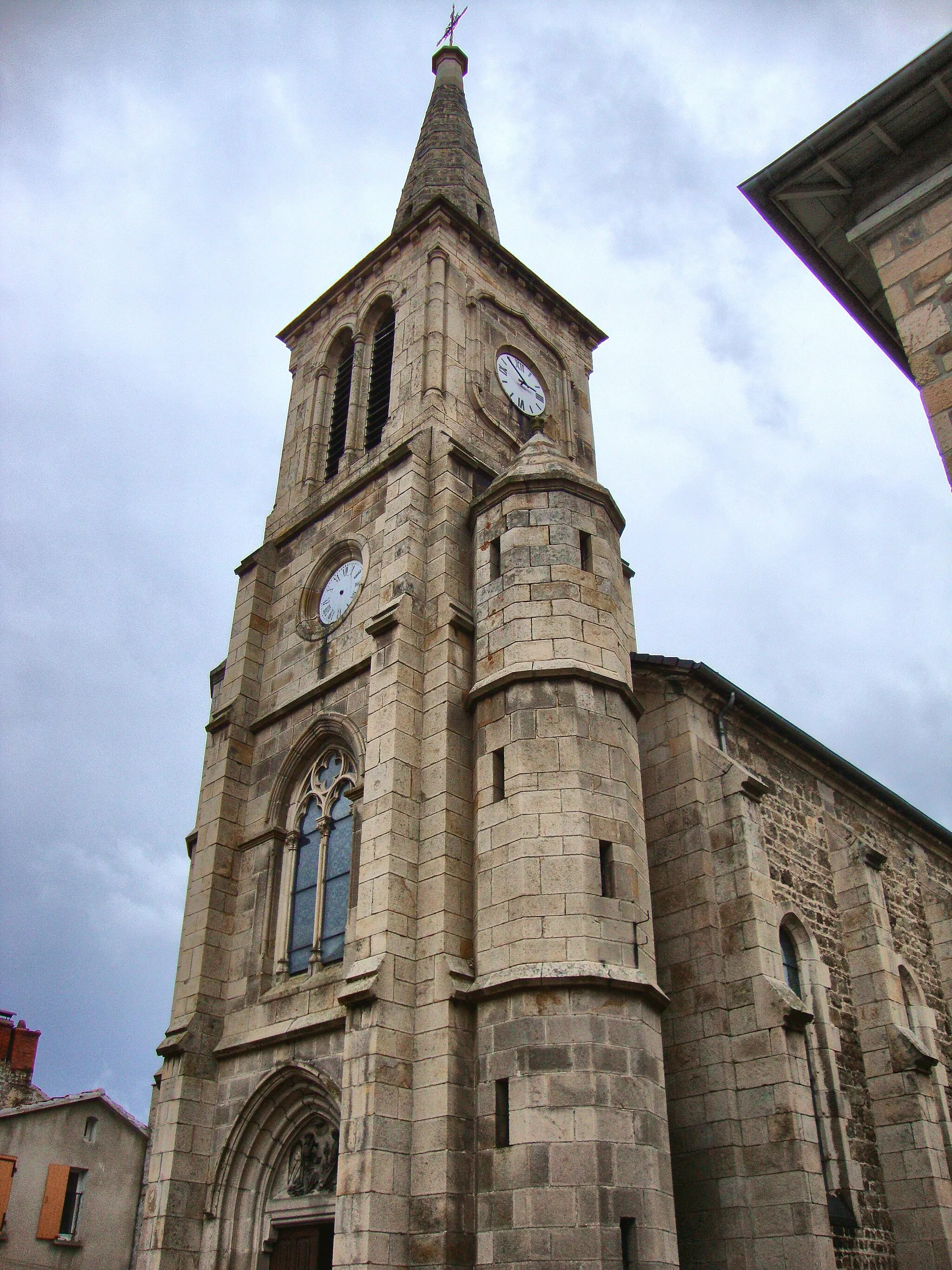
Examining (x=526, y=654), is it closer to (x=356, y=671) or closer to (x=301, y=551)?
(x=356, y=671)

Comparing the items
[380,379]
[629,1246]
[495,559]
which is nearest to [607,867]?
[629,1246]

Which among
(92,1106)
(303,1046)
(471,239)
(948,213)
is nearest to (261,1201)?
(303,1046)

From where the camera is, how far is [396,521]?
53.9ft

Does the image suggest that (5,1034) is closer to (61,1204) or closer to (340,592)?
(61,1204)

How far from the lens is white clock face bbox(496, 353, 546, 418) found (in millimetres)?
20578

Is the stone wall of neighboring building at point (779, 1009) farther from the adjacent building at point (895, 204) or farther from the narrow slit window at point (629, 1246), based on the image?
the adjacent building at point (895, 204)

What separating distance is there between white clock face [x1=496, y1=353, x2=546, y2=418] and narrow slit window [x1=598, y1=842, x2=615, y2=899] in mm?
10218

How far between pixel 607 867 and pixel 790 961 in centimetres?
484

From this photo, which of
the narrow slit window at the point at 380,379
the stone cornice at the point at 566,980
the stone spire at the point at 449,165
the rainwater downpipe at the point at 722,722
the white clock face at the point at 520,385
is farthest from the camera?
the stone spire at the point at 449,165

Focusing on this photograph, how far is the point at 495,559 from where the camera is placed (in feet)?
50.5

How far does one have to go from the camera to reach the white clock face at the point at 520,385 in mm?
20578

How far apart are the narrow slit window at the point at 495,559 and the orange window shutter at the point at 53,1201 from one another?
16.0 m

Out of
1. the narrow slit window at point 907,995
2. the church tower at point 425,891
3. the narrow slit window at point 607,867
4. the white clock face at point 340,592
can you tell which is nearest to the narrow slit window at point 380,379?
the church tower at point 425,891

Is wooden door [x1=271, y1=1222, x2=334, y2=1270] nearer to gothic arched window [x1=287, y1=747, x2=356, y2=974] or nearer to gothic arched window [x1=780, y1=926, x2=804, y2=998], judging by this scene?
gothic arched window [x1=287, y1=747, x2=356, y2=974]
